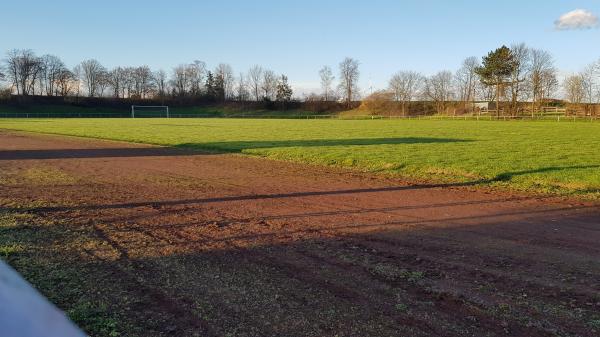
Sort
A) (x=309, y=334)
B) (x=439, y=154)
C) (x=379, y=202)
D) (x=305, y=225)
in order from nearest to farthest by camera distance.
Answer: (x=309, y=334) < (x=305, y=225) < (x=379, y=202) < (x=439, y=154)

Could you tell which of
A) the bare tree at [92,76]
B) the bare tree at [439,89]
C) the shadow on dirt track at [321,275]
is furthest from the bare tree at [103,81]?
the shadow on dirt track at [321,275]

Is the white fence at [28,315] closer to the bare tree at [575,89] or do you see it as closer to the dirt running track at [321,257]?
the dirt running track at [321,257]

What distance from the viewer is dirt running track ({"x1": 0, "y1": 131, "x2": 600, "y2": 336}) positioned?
14.4ft

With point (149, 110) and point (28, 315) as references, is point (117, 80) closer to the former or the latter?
point (149, 110)

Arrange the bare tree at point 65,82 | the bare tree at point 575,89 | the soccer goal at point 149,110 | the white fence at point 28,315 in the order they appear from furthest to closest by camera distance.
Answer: the bare tree at point 65,82 → the soccer goal at point 149,110 → the bare tree at point 575,89 → the white fence at point 28,315

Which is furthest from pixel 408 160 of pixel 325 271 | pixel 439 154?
pixel 325 271

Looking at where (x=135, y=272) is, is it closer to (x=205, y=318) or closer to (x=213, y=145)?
(x=205, y=318)

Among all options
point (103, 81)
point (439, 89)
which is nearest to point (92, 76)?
point (103, 81)

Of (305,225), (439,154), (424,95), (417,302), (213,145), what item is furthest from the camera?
(424,95)

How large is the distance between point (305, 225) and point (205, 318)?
11.9 ft

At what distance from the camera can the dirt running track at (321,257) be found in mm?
4379

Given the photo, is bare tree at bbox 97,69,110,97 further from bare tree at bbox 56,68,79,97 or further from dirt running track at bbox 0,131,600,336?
dirt running track at bbox 0,131,600,336

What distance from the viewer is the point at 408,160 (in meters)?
16.3

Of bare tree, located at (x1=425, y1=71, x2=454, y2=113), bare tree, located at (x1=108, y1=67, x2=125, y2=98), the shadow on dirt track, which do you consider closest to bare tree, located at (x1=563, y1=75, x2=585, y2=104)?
bare tree, located at (x1=425, y1=71, x2=454, y2=113)
